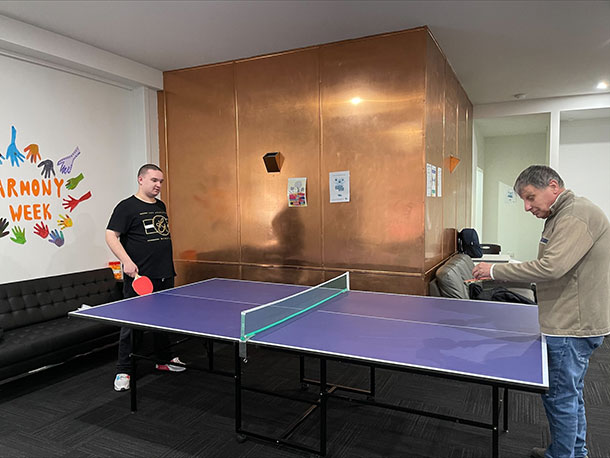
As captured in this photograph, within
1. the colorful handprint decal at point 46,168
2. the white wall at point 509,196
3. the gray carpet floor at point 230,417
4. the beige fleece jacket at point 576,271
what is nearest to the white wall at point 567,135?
the white wall at point 509,196

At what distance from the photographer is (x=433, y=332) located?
2441 mm

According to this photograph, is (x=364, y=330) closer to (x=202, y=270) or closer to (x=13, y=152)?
(x=202, y=270)

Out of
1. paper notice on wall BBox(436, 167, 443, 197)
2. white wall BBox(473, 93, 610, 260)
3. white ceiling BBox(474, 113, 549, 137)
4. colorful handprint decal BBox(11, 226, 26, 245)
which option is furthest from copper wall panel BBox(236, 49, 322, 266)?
white ceiling BBox(474, 113, 549, 137)

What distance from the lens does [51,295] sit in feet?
14.3

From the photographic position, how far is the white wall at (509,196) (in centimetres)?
909

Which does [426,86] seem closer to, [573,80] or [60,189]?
[573,80]

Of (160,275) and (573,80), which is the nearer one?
(160,275)

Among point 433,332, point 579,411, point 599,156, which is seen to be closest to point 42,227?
point 433,332

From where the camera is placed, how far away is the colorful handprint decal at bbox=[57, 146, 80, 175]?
464 centimetres

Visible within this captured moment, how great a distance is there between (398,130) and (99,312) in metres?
2.97

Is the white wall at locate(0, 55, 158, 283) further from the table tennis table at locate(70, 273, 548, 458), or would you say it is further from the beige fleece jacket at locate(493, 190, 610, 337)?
the beige fleece jacket at locate(493, 190, 610, 337)

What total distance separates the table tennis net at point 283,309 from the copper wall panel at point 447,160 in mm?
2313

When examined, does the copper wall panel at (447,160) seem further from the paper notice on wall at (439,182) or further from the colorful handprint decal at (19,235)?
the colorful handprint decal at (19,235)

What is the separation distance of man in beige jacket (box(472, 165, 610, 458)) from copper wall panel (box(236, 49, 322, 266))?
8.57ft
